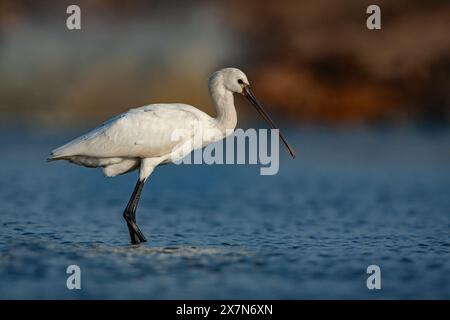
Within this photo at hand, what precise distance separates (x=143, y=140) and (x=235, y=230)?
253 centimetres

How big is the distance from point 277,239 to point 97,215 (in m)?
4.31

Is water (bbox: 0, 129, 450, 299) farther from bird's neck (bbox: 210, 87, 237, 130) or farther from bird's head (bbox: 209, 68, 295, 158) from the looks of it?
bird's head (bbox: 209, 68, 295, 158)

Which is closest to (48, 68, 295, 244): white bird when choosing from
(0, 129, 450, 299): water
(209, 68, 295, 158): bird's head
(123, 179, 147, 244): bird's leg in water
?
(123, 179, 147, 244): bird's leg in water

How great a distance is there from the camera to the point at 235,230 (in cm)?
1339

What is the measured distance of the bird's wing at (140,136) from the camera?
1175cm

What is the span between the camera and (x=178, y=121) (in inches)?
464

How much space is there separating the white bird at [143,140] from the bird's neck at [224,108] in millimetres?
15

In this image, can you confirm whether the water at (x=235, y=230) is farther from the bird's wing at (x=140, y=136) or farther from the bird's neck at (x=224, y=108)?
the bird's neck at (x=224, y=108)

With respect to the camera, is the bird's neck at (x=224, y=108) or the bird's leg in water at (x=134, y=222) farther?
the bird's neck at (x=224, y=108)

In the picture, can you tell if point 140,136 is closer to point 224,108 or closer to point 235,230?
point 224,108

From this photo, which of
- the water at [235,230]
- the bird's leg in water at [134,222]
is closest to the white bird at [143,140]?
the bird's leg in water at [134,222]

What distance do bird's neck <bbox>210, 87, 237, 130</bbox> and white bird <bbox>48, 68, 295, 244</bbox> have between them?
15 millimetres
